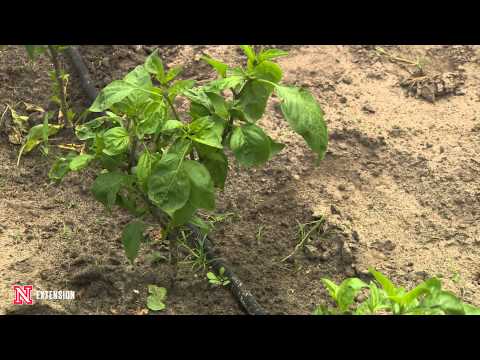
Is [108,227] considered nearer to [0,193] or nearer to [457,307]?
[0,193]

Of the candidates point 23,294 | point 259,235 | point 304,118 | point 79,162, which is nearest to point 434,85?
point 259,235

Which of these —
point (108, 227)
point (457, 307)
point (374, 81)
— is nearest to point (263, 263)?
point (108, 227)

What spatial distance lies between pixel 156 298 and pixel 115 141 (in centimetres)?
81

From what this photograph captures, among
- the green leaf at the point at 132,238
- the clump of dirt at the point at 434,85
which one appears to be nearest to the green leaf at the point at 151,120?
the green leaf at the point at 132,238

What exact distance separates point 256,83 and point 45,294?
4.40ft

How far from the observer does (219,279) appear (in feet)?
11.7

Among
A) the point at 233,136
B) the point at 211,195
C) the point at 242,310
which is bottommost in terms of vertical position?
the point at 242,310

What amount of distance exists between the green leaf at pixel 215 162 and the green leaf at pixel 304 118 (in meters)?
0.34

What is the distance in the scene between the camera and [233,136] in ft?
10.2

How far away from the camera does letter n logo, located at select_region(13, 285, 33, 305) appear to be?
3344 mm

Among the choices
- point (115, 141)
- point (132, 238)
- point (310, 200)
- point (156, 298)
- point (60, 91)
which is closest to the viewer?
point (115, 141)

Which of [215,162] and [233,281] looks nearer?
[215,162]

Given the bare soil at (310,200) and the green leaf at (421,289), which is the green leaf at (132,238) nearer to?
the bare soil at (310,200)

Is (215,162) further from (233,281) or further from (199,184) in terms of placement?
(233,281)
